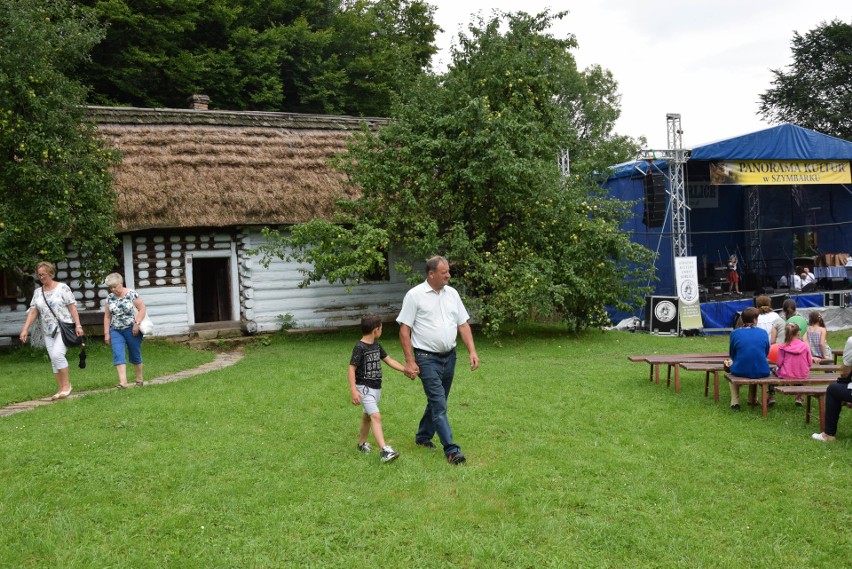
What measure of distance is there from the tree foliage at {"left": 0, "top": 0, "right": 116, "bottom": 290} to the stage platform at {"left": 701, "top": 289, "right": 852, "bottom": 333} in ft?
45.5

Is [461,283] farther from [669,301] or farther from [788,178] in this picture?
[788,178]

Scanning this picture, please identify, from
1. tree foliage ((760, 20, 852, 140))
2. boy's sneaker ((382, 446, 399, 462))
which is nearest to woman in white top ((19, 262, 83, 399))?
boy's sneaker ((382, 446, 399, 462))

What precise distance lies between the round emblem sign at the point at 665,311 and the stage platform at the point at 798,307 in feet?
3.28

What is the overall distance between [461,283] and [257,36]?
17027mm

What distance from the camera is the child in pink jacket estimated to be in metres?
8.28

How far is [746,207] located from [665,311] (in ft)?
30.5

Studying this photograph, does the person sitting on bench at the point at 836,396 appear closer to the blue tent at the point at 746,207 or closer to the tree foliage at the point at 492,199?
the tree foliage at the point at 492,199

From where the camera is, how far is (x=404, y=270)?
590 inches

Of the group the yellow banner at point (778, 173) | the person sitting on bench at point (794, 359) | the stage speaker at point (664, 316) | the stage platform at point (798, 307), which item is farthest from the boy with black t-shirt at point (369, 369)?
the yellow banner at point (778, 173)

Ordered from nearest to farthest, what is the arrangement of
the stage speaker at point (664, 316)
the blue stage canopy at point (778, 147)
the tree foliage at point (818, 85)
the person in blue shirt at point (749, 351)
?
the person in blue shirt at point (749, 351) < the stage speaker at point (664, 316) < the blue stage canopy at point (778, 147) < the tree foliage at point (818, 85)

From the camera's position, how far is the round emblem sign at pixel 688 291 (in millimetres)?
18031

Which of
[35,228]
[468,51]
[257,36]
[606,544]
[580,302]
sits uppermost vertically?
[257,36]

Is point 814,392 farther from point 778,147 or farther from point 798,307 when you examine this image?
point 778,147

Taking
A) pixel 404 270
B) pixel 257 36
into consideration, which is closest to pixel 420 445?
pixel 404 270
